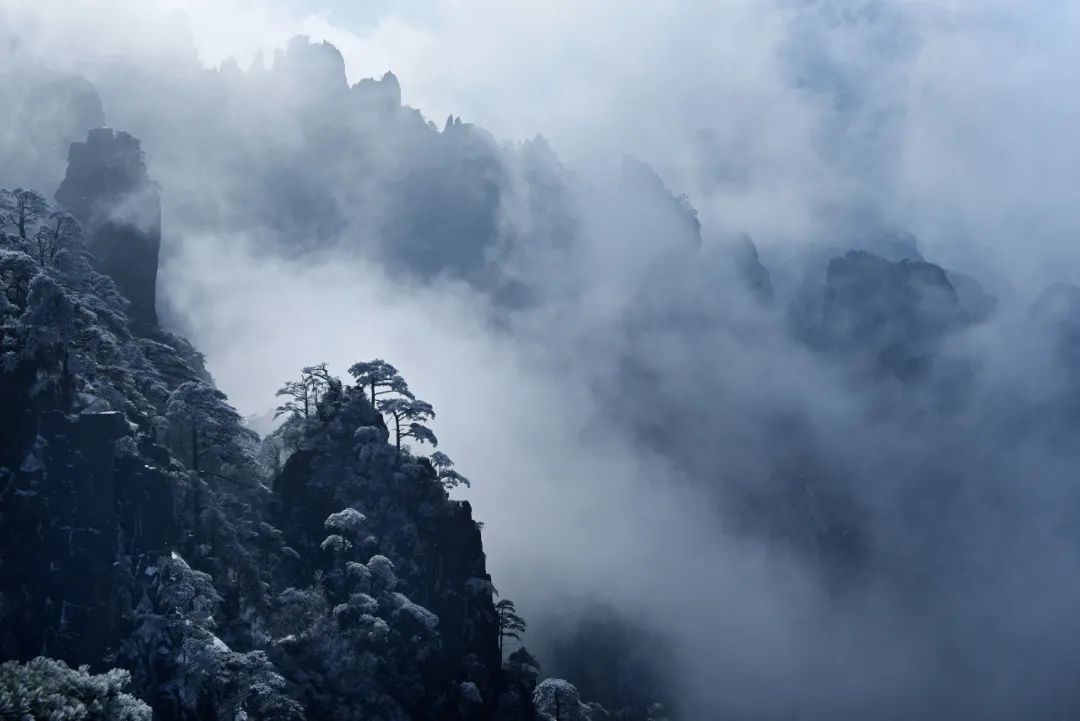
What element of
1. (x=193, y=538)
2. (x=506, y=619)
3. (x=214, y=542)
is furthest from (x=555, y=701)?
(x=193, y=538)

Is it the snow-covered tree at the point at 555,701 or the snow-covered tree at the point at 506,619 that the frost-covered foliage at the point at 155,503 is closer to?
the snow-covered tree at the point at 506,619

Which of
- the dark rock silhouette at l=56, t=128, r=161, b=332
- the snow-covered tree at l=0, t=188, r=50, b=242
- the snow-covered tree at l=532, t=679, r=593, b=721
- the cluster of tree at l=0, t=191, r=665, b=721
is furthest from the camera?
the dark rock silhouette at l=56, t=128, r=161, b=332

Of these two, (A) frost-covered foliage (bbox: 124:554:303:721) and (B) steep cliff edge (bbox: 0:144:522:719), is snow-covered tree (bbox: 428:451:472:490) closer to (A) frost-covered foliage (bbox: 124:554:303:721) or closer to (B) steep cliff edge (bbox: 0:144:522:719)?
(B) steep cliff edge (bbox: 0:144:522:719)

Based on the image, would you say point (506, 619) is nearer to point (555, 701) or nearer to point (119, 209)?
point (555, 701)

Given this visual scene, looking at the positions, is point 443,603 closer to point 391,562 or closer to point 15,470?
point 391,562

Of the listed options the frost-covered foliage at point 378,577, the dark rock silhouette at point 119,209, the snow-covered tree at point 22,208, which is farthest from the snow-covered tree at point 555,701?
the snow-covered tree at point 22,208

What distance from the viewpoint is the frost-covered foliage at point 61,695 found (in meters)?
50.3

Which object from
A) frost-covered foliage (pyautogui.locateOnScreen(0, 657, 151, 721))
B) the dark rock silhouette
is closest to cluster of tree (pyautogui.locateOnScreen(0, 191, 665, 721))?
frost-covered foliage (pyautogui.locateOnScreen(0, 657, 151, 721))

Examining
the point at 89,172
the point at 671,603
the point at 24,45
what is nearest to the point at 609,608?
the point at 671,603

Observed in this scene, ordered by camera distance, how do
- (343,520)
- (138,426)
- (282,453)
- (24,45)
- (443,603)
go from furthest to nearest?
(24,45) < (282,453) < (443,603) < (343,520) < (138,426)

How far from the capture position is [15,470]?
67.2 m

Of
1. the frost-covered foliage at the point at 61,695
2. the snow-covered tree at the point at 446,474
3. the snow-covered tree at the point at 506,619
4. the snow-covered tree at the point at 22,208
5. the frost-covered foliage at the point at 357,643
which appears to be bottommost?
the frost-covered foliage at the point at 61,695

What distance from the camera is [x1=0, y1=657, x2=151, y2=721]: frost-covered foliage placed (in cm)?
5031

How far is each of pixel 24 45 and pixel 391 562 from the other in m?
126
